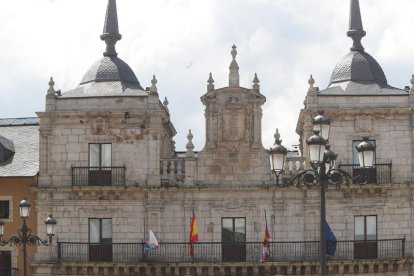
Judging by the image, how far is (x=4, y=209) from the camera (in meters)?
48.4

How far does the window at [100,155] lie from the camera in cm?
4781

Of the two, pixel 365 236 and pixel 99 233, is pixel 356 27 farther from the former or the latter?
pixel 99 233

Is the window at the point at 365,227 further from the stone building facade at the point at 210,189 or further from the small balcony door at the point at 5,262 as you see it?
the small balcony door at the point at 5,262

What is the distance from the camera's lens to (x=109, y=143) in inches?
1884

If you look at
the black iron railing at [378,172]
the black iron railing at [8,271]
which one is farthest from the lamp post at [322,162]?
the black iron railing at [8,271]

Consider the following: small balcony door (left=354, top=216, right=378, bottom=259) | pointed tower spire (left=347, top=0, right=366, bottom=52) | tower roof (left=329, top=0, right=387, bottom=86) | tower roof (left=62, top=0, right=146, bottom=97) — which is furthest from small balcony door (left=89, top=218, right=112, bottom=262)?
pointed tower spire (left=347, top=0, right=366, bottom=52)

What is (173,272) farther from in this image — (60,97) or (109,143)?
(60,97)

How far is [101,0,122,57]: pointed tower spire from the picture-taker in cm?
5075

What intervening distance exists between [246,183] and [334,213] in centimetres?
426

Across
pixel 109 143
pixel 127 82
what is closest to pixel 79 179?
pixel 109 143

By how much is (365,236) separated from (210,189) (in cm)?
743

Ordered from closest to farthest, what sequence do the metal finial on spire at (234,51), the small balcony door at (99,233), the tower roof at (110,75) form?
the small balcony door at (99,233) → the metal finial on spire at (234,51) → the tower roof at (110,75)

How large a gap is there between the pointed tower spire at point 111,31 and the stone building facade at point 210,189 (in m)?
3.83

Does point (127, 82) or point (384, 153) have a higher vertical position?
point (127, 82)
